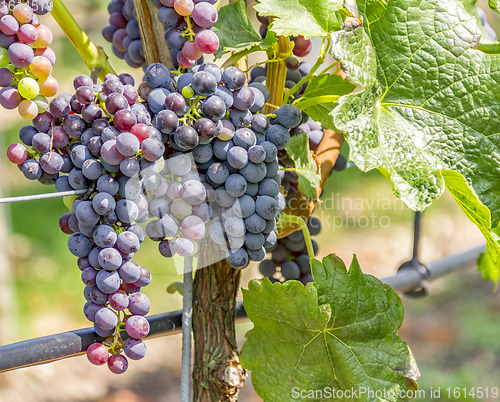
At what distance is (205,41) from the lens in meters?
0.42


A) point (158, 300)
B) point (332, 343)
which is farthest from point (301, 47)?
point (158, 300)

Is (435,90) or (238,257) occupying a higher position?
(435,90)

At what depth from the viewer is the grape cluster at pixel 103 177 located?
15.6 inches

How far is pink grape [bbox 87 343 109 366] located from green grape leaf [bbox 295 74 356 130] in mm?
320

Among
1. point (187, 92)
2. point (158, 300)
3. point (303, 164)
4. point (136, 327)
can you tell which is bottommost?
point (158, 300)

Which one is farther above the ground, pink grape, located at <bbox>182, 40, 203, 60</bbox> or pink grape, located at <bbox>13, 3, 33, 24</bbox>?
pink grape, located at <bbox>13, 3, 33, 24</bbox>

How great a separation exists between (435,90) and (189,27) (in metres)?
0.25

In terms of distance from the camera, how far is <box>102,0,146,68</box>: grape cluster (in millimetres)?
554

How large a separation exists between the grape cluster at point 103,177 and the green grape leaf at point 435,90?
8.7 inches

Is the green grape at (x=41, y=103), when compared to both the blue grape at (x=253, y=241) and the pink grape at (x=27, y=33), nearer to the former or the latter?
the pink grape at (x=27, y=33)

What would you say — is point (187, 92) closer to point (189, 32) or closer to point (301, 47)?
point (189, 32)

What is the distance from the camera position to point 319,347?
0.52m

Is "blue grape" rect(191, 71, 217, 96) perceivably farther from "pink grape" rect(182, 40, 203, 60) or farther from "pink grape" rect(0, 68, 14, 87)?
"pink grape" rect(0, 68, 14, 87)

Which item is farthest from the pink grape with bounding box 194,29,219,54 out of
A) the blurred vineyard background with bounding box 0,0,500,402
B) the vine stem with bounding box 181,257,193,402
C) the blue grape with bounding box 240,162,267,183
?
the blurred vineyard background with bounding box 0,0,500,402
